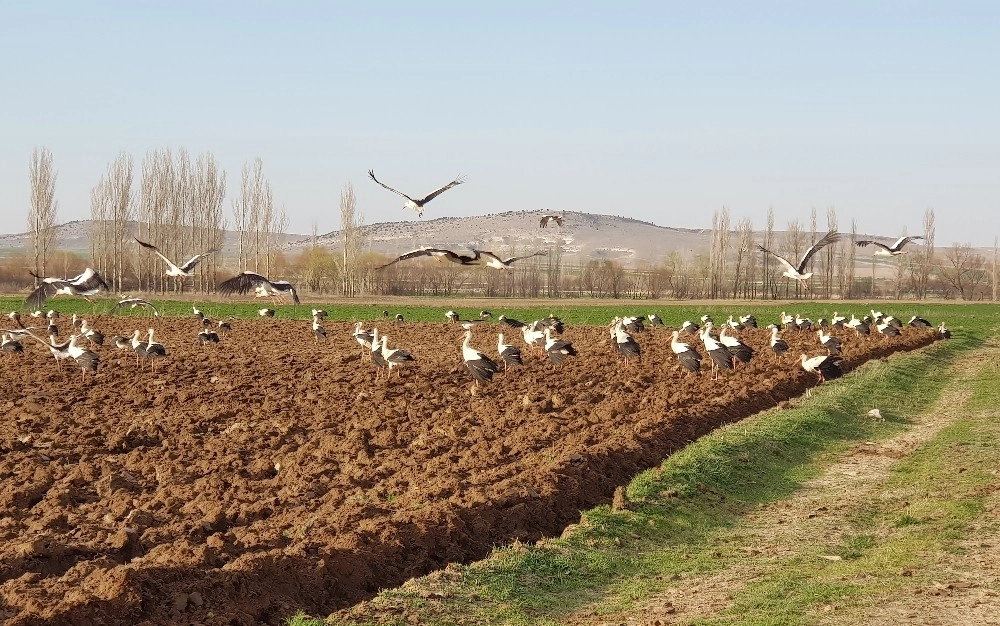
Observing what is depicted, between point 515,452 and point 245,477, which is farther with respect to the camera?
point 515,452

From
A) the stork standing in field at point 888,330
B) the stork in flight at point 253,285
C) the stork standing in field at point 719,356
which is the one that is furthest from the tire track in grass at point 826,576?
the stork standing in field at point 888,330

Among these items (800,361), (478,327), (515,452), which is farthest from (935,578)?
(478,327)

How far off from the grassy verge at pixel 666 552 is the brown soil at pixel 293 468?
51 centimetres

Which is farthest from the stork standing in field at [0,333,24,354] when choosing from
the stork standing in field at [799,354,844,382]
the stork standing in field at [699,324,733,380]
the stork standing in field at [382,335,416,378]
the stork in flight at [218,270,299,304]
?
the stork standing in field at [799,354,844,382]

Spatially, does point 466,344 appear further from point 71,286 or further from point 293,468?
point 293,468

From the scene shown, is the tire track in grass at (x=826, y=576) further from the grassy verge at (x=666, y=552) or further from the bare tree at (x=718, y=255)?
the bare tree at (x=718, y=255)

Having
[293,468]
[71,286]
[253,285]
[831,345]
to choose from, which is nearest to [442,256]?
[293,468]

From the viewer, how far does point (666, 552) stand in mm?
10438

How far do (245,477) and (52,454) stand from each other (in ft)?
11.2

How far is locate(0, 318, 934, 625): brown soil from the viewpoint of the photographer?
834 centimetres

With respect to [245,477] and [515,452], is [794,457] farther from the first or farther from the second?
[245,477]

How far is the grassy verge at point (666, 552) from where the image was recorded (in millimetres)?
8281

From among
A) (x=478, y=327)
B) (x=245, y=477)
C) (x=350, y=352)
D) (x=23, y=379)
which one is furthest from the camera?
(x=478, y=327)

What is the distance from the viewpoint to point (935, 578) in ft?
29.5
